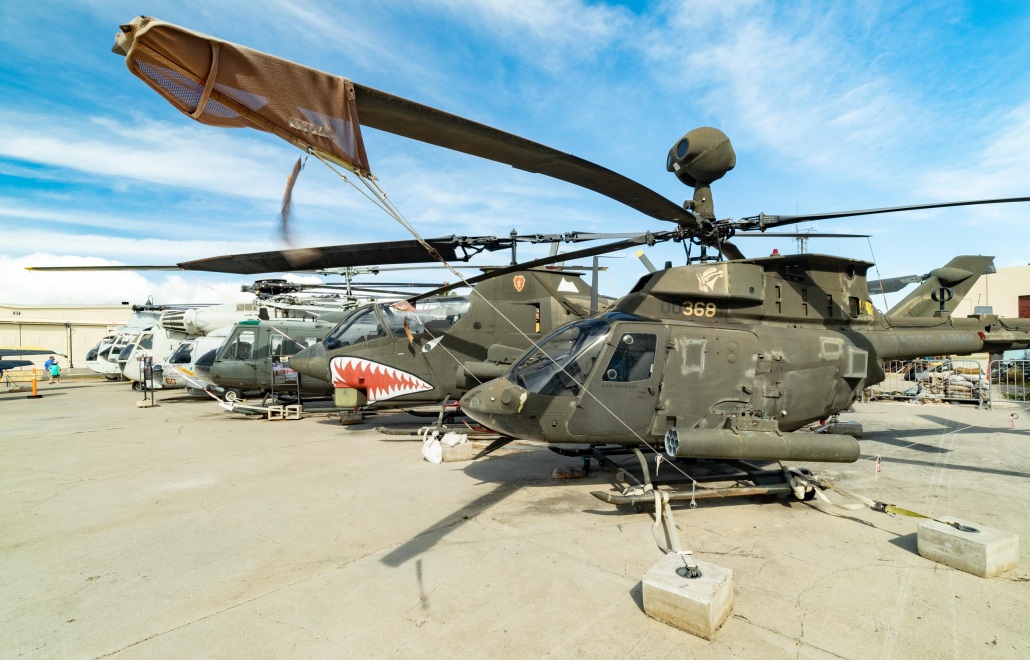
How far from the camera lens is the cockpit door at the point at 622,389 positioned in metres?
5.81

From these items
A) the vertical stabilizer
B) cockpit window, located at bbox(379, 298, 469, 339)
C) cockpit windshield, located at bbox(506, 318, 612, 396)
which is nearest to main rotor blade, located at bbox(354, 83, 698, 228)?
cockpit windshield, located at bbox(506, 318, 612, 396)

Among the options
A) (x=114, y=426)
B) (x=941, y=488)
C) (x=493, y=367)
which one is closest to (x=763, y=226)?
(x=941, y=488)

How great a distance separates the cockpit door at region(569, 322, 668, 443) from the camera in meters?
5.81

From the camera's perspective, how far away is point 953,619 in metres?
3.36

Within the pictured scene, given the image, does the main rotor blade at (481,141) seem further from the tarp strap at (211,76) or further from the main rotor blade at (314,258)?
the main rotor blade at (314,258)

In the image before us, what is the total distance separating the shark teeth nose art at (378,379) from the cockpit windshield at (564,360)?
4348 millimetres

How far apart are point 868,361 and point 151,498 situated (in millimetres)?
9711

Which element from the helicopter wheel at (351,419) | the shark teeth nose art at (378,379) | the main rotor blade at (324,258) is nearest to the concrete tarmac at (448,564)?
the shark teeth nose art at (378,379)

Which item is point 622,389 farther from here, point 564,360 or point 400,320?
point 400,320

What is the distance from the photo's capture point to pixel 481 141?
3.52 meters

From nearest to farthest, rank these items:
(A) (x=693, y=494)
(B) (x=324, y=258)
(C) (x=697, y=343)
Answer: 1. (A) (x=693, y=494)
2. (C) (x=697, y=343)
3. (B) (x=324, y=258)

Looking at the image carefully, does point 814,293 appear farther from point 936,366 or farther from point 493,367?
point 936,366

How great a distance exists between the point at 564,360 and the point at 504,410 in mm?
945

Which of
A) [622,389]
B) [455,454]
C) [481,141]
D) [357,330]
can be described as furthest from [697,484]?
[357,330]
